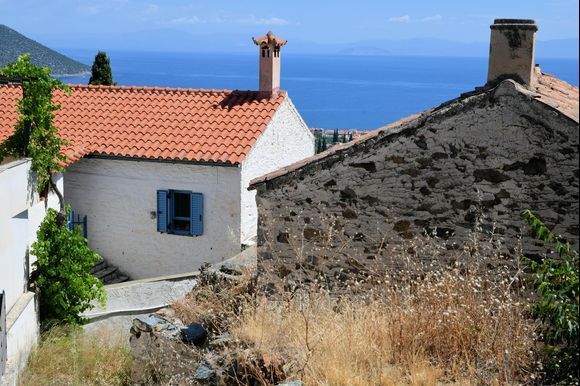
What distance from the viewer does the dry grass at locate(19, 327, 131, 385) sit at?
9.62 m

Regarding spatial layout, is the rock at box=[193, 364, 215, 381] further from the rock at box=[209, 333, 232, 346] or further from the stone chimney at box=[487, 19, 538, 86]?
the stone chimney at box=[487, 19, 538, 86]

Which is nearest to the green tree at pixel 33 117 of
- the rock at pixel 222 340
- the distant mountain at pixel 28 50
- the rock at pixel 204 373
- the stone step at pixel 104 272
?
the stone step at pixel 104 272

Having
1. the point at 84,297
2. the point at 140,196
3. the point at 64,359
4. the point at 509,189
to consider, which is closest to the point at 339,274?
the point at 509,189

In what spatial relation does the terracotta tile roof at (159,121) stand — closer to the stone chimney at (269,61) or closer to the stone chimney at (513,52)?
the stone chimney at (269,61)

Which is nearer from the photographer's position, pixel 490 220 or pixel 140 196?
pixel 490 220

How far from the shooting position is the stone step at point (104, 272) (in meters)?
18.0

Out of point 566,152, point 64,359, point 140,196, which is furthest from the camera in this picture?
point 140,196

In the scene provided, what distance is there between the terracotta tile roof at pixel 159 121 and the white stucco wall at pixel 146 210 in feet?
1.13

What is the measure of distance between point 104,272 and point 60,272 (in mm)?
5425

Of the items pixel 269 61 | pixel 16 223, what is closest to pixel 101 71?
pixel 269 61

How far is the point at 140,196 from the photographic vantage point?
18016 mm

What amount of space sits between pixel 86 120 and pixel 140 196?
300cm

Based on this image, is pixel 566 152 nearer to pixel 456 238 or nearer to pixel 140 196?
pixel 456 238

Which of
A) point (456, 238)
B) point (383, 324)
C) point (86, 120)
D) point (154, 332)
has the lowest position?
point (154, 332)
